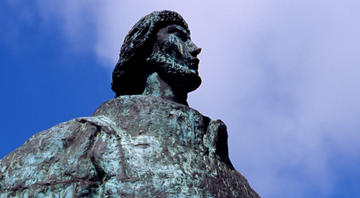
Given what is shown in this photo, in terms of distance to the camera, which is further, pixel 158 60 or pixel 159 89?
pixel 158 60

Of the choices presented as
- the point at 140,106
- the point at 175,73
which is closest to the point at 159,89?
the point at 175,73

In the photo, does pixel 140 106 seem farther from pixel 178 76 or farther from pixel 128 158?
pixel 178 76

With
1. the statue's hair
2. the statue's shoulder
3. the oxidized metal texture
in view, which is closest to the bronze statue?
the statue's hair

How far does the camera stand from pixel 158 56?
614 cm

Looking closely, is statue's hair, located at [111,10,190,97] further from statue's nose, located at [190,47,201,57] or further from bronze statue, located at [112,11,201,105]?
statue's nose, located at [190,47,201,57]

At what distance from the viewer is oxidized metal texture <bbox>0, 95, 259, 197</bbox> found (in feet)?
15.2

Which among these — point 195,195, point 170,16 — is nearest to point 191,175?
point 195,195

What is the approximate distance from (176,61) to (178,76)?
0.19m

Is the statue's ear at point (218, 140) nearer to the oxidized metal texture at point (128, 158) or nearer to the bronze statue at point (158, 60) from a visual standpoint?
the oxidized metal texture at point (128, 158)

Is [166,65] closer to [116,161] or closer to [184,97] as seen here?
[184,97]

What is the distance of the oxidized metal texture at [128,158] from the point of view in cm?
462

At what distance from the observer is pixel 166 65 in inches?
239

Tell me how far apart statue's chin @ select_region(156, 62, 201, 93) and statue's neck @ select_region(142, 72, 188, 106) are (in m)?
0.07

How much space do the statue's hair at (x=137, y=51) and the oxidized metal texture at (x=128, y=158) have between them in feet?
2.74
